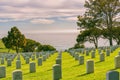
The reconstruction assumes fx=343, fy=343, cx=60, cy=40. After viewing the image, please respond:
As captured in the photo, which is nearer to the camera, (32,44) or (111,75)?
(111,75)

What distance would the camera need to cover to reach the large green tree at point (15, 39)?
94.4 metres

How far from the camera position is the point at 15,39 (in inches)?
3772

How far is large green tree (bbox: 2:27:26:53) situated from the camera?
94438mm

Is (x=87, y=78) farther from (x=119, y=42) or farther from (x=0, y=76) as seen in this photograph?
(x=119, y=42)

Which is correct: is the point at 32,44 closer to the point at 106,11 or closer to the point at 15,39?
the point at 15,39

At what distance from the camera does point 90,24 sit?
70.6 metres

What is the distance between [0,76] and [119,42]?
54131mm

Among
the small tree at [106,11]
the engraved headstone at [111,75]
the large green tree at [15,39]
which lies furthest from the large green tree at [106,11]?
the engraved headstone at [111,75]

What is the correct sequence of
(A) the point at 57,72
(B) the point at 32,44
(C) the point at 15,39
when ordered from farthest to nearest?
(B) the point at 32,44 → (C) the point at 15,39 → (A) the point at 57,72

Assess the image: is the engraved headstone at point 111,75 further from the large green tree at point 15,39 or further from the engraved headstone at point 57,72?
the large green tree at point 15,39

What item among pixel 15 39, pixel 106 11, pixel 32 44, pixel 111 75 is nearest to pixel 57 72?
pixel 111 75

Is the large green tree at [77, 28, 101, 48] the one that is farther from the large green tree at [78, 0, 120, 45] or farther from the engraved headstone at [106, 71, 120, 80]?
the engraved headstone at [106, 71, 120, 80]

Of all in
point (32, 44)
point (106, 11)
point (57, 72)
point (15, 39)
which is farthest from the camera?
point (32, 44)

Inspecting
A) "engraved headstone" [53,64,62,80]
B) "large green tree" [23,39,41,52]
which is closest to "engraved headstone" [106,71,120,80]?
"engraved headstone" [53,64,62,80]
